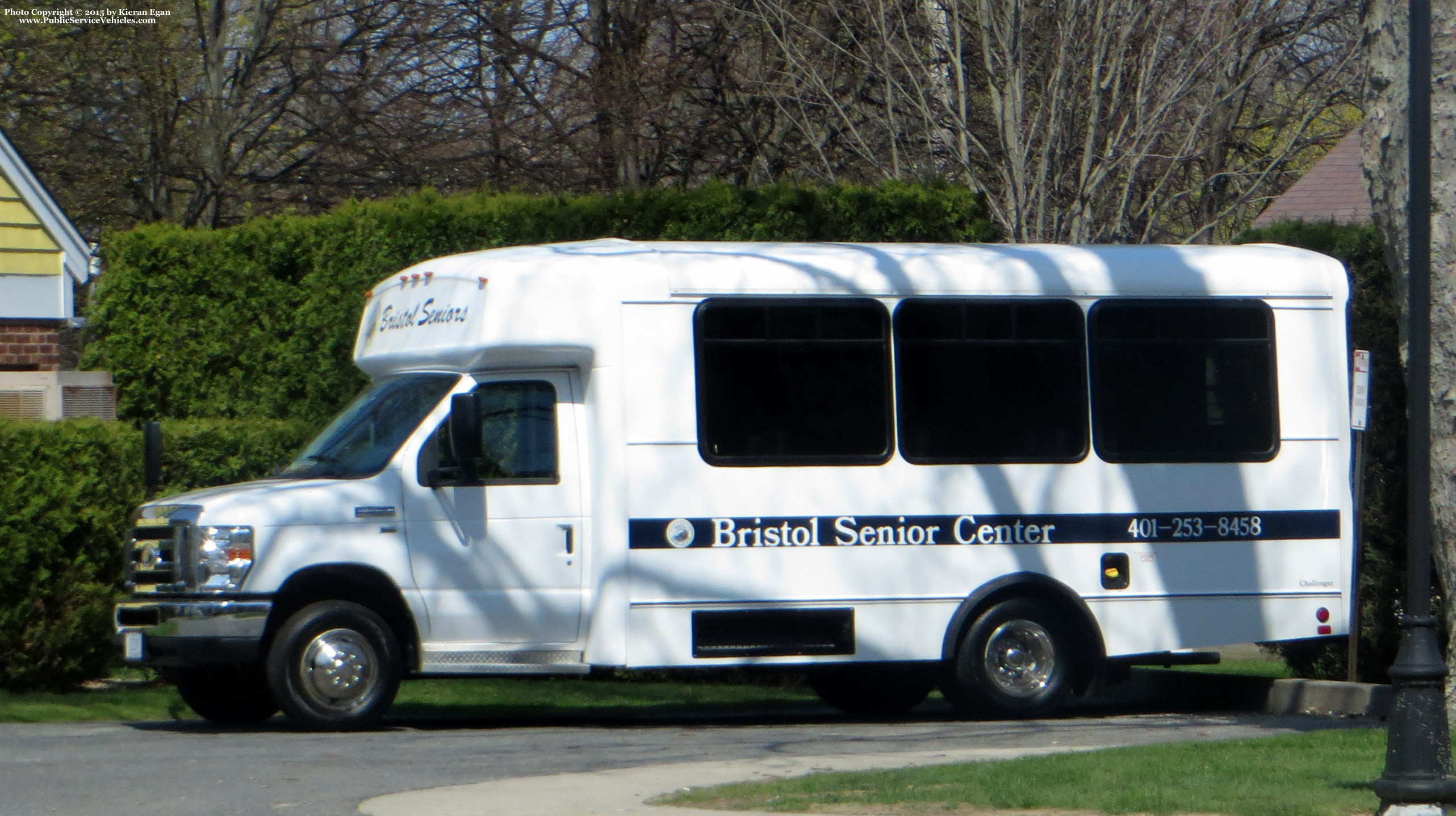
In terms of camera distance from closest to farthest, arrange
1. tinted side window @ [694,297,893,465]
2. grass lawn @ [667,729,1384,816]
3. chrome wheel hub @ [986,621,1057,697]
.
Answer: grass lawn @ [667,729,1384,816]
tinted side window @ [694,297,893,465]
chrome wheel hub @ [986,621,1057,697]

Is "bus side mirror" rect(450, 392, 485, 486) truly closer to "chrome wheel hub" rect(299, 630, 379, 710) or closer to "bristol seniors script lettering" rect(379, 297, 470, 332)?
"bristol seniors script lettering" rect(379, 297, 470, 332)

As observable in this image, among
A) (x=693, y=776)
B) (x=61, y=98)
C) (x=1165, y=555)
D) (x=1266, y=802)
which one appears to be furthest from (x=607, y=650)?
(x=61, y=98)

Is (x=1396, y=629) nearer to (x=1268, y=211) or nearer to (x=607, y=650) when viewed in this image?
(x=607, y=650)

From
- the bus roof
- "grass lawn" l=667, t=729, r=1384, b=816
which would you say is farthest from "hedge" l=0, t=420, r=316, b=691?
"grass lawn" l=667, t=729, r=1384, b=816

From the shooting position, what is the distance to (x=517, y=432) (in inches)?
439

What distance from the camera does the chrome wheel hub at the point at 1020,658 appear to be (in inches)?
457

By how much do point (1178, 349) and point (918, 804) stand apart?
5064 mm

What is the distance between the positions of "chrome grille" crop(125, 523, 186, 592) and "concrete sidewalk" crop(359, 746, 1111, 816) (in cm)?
290

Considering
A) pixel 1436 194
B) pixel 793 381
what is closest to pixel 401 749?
pixel 793 381

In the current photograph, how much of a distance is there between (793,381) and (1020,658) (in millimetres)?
2234

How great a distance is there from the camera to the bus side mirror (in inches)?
425

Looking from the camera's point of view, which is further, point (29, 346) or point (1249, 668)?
point (1249, 668)

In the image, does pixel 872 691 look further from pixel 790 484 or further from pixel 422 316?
pixel 422 316

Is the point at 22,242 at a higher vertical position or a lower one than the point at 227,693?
higher
